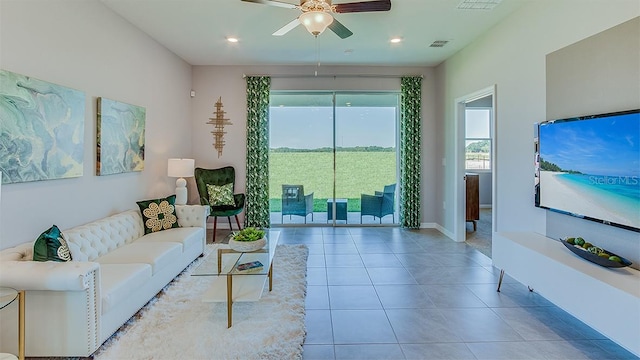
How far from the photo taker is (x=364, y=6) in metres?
2.83

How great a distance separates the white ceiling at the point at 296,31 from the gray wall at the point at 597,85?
101 centimetres

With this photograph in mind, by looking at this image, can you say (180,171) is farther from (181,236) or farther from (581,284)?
(581,284)

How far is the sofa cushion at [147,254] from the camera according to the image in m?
2.90

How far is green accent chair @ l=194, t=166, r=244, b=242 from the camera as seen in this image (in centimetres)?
540

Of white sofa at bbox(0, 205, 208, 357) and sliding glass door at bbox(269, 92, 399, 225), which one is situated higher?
sliding glass door at bbox(269, 92, 399, 225)

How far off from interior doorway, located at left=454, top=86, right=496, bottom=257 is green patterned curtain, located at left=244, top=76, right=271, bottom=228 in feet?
11.1

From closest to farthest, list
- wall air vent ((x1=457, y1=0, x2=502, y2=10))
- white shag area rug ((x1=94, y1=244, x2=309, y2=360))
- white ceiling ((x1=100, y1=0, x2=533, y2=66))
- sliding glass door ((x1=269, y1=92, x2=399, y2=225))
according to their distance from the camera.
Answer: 1. white shag area rug ((x1=94, y1=244, x2=309, y2=360))
2. wall air vent ((x1=457, y1=0, x2=502, y2=10))
3. white ceiling ((x1=100, y1=0, x2=533, y2=66))
4. sliding glass door ((x1=269, y1=92, x2=399, y2=225))

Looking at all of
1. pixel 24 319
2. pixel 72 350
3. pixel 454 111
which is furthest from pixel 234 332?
pixel 454 111

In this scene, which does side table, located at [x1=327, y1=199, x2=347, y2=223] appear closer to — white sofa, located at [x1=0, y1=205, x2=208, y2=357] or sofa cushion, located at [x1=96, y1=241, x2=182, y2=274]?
sofa cushion, located at [x1=96, y1=241, x2=182, y2=274]

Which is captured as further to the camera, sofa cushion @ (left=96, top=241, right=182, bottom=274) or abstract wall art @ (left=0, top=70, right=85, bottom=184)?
sofa cushion @ (left=96, top=241, right=182, bottom=274)

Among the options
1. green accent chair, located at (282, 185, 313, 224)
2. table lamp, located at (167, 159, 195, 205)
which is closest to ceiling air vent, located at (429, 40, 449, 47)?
green accent chair, located at (282, 185, 313, 224)

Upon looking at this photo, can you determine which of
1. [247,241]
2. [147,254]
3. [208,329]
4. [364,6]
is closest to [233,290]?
[208,329]

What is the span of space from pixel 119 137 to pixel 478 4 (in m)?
4.34

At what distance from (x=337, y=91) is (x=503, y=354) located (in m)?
4.92
